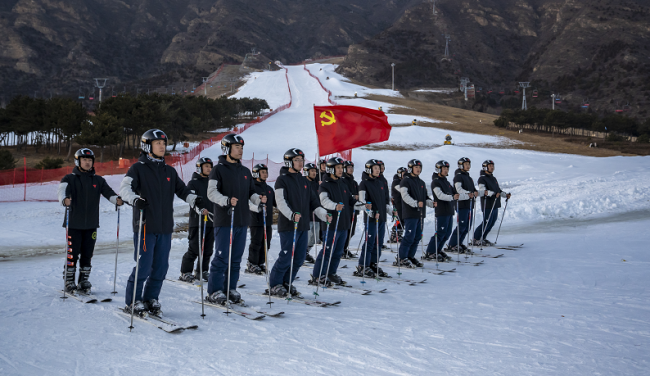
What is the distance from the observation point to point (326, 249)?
27.7 feet

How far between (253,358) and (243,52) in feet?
658

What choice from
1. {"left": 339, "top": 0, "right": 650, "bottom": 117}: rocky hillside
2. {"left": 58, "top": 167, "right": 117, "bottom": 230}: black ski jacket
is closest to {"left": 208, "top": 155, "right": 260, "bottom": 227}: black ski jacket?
{"left": 58, "top": 167, "right": 117, "bottom": 230}: black ski jacket

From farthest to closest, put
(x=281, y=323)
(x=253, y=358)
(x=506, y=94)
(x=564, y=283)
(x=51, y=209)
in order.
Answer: (x=506, y=94) < (x=51, y=209) < (x=564, y=283) < (x=281, y=323) < (x=253, y=358)

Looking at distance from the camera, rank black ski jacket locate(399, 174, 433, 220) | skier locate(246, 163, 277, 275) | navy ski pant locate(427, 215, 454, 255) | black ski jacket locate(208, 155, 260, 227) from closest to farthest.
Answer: black ski jacket locate(208, 155, 260, 227), skier locate(246, 163, 277, 275), black ski jacket locate(399, 174, 433, 220), navy ski pant locate(427, 215, 454, 255)

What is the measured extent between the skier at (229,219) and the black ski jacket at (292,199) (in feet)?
1.76

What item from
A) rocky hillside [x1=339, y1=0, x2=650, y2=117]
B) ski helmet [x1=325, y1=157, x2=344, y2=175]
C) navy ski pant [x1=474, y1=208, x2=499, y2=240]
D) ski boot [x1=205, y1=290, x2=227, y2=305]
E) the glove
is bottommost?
ski boot [x1=205, y1=290, x2=227, y2=305]

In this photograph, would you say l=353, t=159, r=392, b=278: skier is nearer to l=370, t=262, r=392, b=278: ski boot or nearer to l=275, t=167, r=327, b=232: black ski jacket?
l=370, t=262, r=392, b=278: ski boot

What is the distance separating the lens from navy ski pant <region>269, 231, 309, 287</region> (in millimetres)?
7336

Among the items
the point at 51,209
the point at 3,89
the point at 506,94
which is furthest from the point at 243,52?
the point at 51,209

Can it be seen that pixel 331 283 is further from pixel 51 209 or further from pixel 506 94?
pixel 506 94

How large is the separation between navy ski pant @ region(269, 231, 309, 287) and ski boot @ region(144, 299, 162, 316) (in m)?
1.81

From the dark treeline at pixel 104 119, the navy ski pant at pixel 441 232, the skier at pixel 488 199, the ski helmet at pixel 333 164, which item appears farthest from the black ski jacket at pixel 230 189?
the dark treeline at pixel 104 119

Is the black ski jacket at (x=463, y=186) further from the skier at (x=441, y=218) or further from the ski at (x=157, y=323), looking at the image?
the ski at (x=157, y=323)

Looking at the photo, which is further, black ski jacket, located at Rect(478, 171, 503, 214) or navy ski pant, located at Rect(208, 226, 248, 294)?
black ski jacket, located at Rect(478, 171, 503, 214)
